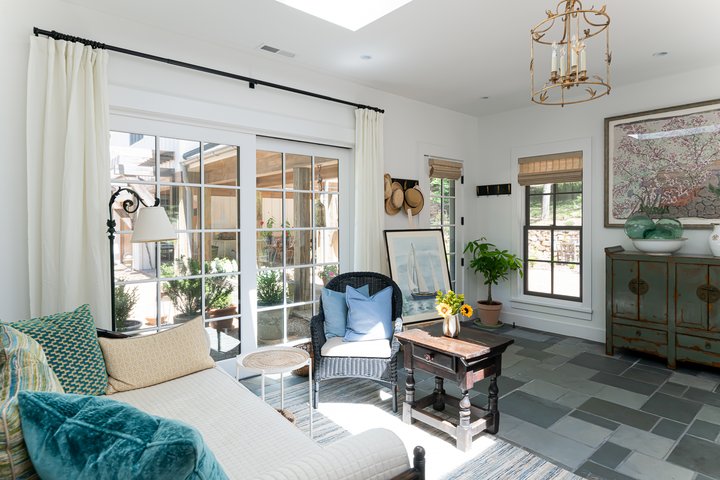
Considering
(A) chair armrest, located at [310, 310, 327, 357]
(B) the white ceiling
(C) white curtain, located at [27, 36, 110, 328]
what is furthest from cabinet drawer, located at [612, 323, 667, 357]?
(C) white curtain, located at [27, 36, 110, 328]

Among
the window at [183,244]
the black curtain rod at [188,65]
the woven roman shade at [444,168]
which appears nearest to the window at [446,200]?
the woven roman shade at [444,168]

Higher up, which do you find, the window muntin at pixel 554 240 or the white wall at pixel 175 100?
the white wall at pixel 175 100

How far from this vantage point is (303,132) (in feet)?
12.7

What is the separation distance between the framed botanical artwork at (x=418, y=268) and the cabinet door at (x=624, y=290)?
1734mm

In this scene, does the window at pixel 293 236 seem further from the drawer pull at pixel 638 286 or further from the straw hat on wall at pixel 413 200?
the drawer pull at pixel 638 286

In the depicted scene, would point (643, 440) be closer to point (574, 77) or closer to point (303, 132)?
point (574, 77)

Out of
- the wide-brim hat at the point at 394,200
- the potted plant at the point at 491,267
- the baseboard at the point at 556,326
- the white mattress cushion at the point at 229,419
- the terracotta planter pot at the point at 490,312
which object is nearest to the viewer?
the white mattress cushion at the point at 229,419

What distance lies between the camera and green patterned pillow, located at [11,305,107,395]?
1.95m

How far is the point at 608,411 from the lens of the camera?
9.95 feet

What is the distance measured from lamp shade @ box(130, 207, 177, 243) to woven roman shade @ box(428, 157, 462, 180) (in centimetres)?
346

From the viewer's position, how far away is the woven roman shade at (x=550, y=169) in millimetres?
4906

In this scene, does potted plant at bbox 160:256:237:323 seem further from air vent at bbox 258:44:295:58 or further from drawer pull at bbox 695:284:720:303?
drawer pull at bbox 695:284:720:303

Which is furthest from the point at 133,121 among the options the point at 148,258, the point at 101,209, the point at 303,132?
the point at 303,132

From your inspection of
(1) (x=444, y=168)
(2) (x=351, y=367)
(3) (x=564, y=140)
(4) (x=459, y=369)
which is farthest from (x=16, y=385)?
(3) (x=564, y=140)
